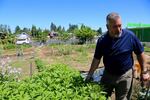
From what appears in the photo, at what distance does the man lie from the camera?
4.96 m

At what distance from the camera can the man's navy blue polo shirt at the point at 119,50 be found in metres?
4.97

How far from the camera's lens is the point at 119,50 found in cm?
498

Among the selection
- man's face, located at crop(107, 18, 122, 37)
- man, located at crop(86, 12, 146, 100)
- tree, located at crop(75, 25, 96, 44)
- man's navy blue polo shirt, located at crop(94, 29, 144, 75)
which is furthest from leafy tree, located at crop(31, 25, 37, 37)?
man's face, located at crop(107, 18, 122, 37)

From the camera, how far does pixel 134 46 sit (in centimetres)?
508

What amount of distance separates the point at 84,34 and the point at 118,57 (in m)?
40.4

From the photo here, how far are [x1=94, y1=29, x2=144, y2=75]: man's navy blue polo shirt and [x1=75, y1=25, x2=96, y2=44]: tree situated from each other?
4023 cm

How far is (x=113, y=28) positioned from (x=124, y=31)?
0.35 metres

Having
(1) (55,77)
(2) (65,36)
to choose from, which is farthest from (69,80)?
(2) (65,36)

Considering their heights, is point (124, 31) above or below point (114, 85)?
above

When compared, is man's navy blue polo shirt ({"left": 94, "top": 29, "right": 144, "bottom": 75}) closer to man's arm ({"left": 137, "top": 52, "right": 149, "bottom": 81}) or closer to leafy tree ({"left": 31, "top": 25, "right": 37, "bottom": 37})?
man's arm ({"left": 137, "top": 52, "right": 149, "bottom": 81})

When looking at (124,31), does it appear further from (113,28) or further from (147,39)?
(147,39)

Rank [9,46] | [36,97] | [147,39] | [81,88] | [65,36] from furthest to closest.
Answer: [147,39], [65,36], [9,46], [81,88], [36,97]

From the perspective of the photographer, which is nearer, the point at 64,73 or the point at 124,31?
the point at 124,31

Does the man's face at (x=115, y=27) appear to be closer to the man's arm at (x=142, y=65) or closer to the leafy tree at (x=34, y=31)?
the man's arm at (x=142, y=65)
